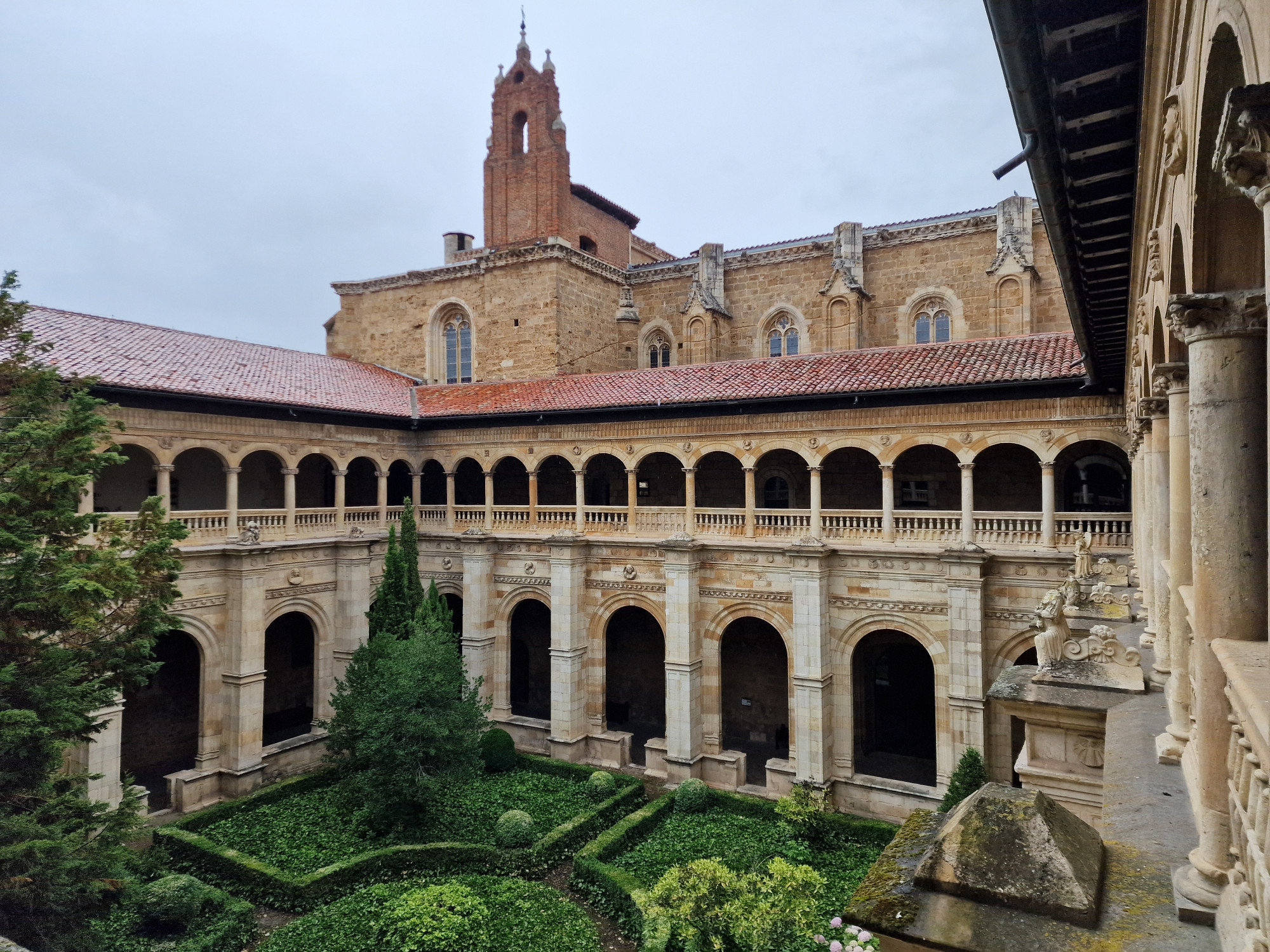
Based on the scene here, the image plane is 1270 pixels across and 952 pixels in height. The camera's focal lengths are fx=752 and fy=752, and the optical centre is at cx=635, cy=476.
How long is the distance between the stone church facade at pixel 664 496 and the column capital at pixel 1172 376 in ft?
31.5

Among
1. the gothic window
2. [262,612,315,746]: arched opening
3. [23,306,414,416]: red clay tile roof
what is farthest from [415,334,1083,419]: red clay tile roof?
[262,612,315,746]: arched opening

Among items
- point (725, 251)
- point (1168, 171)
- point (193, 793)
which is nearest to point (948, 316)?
point (725, 251)

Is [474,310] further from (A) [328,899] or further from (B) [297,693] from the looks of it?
(A) [328,899]

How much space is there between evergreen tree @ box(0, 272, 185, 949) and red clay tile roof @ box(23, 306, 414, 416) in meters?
3.25

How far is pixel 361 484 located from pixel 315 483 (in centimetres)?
207

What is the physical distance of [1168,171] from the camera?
13.7 feet

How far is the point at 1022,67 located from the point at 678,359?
22670 millimetres

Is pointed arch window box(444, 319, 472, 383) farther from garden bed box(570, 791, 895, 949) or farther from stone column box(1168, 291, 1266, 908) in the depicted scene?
stone column box(1168, 291, 1266, 908)

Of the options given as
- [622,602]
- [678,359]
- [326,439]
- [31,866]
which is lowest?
[31,866]

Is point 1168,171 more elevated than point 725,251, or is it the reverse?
point 725,251

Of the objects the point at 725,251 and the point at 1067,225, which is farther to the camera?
the point at 725,251

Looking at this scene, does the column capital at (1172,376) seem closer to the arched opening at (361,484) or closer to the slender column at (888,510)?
the slender column at (888,510)

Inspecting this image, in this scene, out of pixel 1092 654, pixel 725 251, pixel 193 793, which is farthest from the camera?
pixel 725 251

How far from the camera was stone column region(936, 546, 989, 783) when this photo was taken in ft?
50.6
